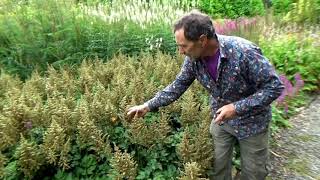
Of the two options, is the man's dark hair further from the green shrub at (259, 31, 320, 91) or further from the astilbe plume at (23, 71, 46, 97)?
the green shrub at (259, 31, 320, 91)

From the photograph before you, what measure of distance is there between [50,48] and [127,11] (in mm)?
1419

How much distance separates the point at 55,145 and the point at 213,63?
4.30 feet

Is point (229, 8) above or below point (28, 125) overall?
below

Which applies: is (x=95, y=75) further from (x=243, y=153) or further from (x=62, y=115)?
(x=243, y=153)

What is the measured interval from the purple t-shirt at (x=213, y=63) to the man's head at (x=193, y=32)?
191 mm

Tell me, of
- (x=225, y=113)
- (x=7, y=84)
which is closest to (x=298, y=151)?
(x=225, y=113)

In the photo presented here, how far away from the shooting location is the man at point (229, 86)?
2732 millimetres

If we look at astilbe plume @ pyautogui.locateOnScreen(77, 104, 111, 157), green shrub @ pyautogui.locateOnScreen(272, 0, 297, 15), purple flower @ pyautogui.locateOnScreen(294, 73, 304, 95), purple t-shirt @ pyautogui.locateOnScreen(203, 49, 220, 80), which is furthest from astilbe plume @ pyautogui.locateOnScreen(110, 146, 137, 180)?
green shrub @ pyautogui.locateOnScreen(272, 0, 297, 15)

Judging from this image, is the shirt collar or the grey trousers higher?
the shirt collar

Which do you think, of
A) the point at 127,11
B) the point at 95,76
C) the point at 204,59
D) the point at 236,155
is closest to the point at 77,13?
the point at 127,11

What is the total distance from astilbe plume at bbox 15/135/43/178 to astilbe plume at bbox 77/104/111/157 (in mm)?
337

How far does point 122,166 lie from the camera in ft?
10.1

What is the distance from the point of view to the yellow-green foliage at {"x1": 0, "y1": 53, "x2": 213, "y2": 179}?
3.27m

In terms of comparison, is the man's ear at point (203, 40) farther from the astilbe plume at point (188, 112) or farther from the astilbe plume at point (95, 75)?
the astilbe plume at point (95, 75)
